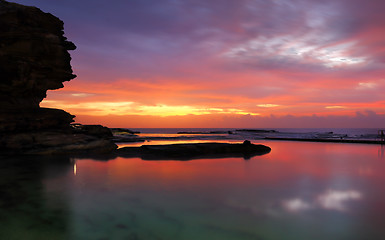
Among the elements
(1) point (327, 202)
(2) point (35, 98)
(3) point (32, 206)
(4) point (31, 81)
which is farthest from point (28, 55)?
(1) point (327, 202)

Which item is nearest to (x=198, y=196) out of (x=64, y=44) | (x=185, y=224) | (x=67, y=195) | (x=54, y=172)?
(x=185, y=224)

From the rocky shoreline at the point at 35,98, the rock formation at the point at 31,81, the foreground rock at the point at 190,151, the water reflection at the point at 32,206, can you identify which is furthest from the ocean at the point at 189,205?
the rock formation at the point at 31,81

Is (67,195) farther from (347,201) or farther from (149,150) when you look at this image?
(149,150)

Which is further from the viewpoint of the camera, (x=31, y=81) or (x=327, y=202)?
(x=31, y=81)

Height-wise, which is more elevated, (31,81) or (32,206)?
(31,81)

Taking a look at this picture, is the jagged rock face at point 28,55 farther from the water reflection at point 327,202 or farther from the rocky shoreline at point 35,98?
the water reflection at point 327,202

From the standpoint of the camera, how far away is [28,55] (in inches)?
724

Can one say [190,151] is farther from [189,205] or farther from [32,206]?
[32,206]

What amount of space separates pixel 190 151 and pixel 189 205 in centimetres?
1247

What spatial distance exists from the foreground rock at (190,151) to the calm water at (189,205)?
681 cm

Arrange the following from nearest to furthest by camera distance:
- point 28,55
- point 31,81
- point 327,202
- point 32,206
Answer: point 32,206
point 327,202
point 28,55
point 31,81

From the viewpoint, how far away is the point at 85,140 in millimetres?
19266

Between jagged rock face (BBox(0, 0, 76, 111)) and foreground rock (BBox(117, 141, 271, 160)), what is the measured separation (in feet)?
29.6

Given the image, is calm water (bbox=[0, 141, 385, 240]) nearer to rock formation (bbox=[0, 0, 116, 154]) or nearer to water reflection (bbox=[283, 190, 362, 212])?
water reflection (bbox=[283, 190, 362, 212])
